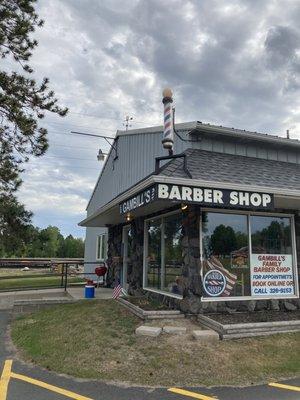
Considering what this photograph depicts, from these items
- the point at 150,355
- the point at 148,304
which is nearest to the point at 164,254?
the point at 148,304

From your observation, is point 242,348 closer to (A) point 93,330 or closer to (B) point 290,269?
(A) point 93,330

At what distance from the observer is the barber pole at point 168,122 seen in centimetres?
1034

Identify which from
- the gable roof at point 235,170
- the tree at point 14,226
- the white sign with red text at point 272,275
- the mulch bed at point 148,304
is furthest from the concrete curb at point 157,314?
the tree at point 14,226

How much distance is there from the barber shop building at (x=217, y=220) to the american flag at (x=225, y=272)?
2 cm

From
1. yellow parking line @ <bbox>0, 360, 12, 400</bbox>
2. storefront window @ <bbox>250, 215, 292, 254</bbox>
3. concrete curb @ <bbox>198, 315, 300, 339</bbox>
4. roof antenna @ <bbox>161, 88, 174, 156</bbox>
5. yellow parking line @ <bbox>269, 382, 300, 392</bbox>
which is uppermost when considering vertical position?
roof antenna @ <bbox>161, 88, 174, 156</bbox>

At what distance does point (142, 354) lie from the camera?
23.5 feet

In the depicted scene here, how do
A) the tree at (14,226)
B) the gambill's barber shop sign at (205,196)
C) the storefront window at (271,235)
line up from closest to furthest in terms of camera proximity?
the gambill's barber shop sign at (205,196) → the storefront window at (271,235) → the tree at (14,226)

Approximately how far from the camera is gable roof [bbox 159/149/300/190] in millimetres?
9852

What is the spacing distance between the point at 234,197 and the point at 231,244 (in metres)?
1.66

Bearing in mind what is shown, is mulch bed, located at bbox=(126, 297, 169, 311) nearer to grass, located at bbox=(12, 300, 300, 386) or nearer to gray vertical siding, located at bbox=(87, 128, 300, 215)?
grass, located at bbox=(12, 300, 300, 386)

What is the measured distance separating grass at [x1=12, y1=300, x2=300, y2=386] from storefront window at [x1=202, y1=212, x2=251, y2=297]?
1.94 metres

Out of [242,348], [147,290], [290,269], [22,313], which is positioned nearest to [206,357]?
[242,348]

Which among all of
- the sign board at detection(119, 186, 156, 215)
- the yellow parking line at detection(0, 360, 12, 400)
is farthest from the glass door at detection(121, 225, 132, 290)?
the yellow parking line at detection(0, 360, 12, 400)

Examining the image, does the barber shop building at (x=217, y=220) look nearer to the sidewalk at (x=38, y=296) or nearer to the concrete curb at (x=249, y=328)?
the concrete curb at (x=249, y=328)
